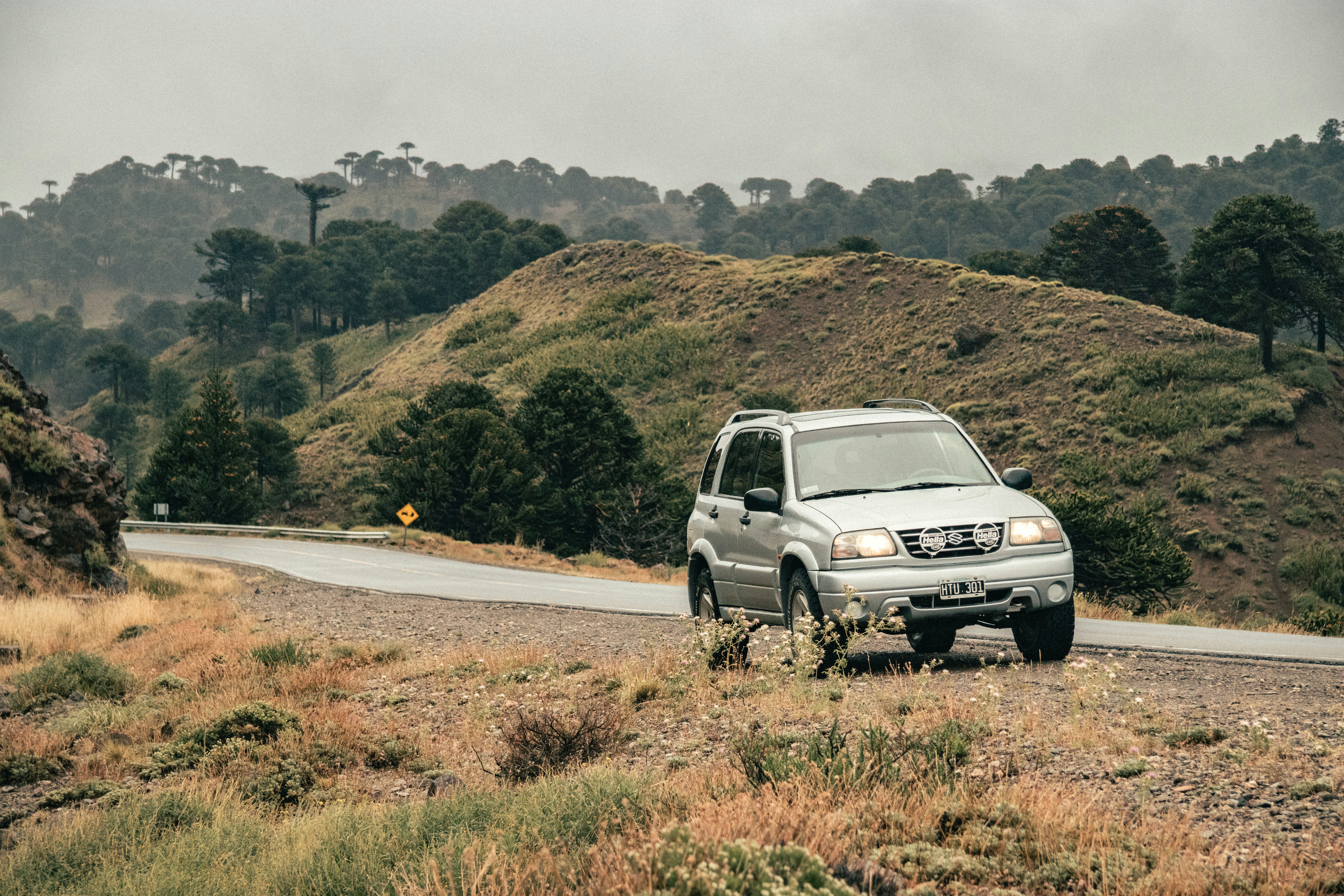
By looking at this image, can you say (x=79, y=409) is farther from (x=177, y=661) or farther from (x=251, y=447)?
(x=177, y=661)

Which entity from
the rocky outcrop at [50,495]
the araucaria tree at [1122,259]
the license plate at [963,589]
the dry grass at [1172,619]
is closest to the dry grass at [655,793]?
the license plate at [963,589]

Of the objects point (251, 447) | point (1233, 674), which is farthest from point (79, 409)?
point (1233, 674)

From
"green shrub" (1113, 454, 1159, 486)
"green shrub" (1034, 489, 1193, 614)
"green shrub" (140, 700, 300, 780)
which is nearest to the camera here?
"green shrub" (140, 700, 300, 780)

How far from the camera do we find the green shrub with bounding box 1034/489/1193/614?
85.1ft

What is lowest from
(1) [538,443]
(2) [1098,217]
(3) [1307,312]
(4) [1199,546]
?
(4) [1199,546]

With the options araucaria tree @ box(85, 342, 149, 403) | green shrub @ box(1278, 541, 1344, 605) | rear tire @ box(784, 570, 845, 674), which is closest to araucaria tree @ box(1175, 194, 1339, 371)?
green shrub @ box(1278, 541, 1344, 605)

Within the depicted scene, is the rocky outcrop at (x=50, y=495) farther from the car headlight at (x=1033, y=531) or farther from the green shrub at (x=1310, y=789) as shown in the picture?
the green shrub at (x=1310, y=789)

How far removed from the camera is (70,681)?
12.3m

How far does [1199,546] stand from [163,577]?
33.3 meters

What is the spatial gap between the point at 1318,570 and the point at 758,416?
32632 mm

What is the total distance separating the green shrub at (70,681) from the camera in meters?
12.1

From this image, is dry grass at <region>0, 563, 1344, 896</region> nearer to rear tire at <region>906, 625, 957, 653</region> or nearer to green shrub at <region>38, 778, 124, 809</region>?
green shrub at <region>38, 778, 124, 809</region>

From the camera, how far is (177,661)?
1362 cm

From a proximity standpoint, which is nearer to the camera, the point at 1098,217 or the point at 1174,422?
the point at 1174,422
